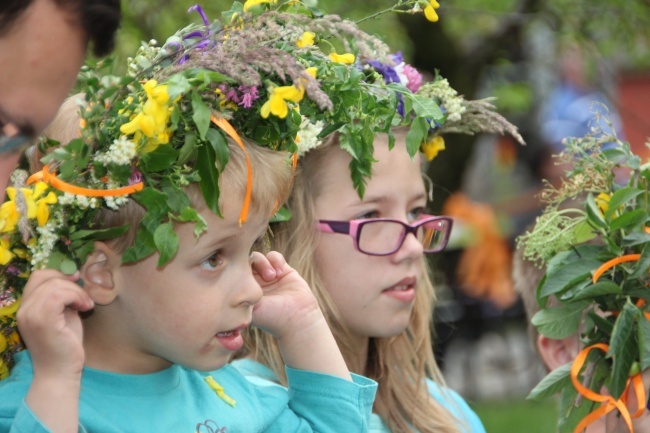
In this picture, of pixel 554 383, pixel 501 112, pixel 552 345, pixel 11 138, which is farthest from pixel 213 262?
pixel 501 112

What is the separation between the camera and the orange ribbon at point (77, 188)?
2564 millimetres

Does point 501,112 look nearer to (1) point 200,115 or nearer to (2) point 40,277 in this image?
(1) point 200,115

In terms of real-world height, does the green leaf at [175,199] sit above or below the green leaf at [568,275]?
above

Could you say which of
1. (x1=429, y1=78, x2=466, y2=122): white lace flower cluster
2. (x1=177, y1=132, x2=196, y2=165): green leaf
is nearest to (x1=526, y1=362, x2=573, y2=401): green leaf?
(x1=429, y1=78, x2=466, y2=122): white lace flower cluster

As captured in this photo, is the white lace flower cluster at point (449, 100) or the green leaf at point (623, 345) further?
the white lace flower cluster at point (449, 100)

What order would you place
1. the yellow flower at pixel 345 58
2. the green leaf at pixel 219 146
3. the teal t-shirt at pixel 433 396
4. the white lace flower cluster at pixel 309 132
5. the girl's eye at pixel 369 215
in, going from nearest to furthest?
the green leaf at pixel 219 146, the yellow flower at pixel 345 58, the white lace flower cluster at pixel 309 132, the teal t-shirt at pixel 433 396, the girl's eye at pixel 369 215

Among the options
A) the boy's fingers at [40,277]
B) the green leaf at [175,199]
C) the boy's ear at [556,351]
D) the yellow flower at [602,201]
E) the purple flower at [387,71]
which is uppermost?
the boy's fingers at [40,277]

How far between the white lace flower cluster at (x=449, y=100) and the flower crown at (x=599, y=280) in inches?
16.7

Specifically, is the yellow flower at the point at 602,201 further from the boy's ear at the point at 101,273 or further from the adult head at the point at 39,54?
the adult head at the point at 39,54

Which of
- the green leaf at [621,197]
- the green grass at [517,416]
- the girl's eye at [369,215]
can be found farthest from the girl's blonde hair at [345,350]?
the green grass at [517,416]

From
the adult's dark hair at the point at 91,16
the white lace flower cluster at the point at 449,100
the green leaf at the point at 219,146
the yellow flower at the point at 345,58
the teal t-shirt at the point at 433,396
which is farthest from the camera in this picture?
the white lace flower cluster at the point at 449,100

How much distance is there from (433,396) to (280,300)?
42.6 inches

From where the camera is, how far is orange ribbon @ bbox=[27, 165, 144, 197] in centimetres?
256

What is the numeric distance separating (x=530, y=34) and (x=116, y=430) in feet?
20.1
